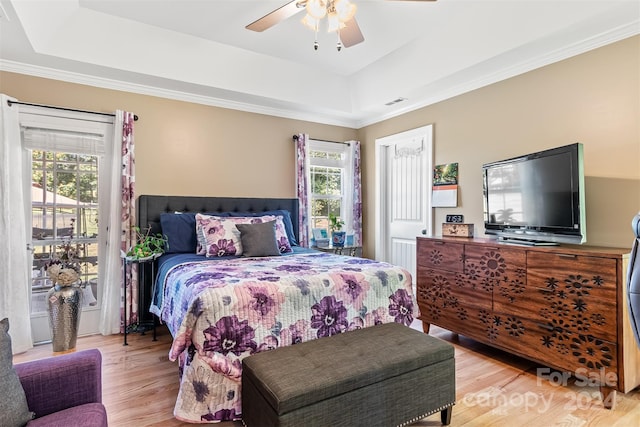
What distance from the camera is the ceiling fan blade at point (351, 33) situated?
8.00 ft

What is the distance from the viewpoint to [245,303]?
1.94m

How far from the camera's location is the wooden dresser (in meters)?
2.08

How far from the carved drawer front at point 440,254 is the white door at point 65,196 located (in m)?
3.27

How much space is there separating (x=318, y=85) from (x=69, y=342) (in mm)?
3765

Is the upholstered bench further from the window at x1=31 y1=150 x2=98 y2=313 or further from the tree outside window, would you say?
the tree outside window

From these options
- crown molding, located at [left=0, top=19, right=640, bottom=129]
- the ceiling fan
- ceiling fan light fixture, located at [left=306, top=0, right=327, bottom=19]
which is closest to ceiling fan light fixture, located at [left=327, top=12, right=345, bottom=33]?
the ceiling fan

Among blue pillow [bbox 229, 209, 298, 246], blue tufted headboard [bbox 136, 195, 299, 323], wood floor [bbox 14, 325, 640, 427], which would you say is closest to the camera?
wood floor [bbox 14, 325, 640, 427]

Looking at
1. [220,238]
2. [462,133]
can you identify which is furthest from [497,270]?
[220,238]

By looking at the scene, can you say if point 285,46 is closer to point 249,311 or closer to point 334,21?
point 334,21

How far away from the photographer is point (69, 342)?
2.98m

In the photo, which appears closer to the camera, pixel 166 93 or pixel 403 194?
pixel 166 93

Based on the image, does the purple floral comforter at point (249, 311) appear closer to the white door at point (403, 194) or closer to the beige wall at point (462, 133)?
the beige wall at point (462, 133)

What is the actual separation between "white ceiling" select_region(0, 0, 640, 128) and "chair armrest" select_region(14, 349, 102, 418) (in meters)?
2.33

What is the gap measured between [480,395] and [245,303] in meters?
1.69
